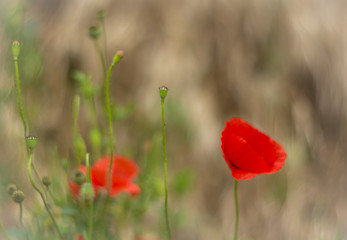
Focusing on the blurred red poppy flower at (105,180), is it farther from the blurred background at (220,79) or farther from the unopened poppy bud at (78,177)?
the blurred background at (220,79)

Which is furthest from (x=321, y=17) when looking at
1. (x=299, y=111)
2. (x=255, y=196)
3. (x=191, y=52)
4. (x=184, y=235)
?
(x=184, y=235)

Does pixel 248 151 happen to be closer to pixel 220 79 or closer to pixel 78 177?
pixel 78 177

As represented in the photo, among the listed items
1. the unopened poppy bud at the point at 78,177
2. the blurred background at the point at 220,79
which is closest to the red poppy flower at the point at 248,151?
the unopened poppy bud at the point at 78,177

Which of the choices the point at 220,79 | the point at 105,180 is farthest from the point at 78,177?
the point at 220,79

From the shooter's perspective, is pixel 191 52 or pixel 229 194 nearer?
pixel 191 52

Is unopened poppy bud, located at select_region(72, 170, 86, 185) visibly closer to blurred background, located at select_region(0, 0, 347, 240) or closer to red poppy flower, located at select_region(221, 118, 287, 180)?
red poppy flower, located at select_region(221, 118, 287, 180)

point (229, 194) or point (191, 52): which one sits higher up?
point (191, 52)

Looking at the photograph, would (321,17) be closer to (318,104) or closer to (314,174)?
(318,104)
